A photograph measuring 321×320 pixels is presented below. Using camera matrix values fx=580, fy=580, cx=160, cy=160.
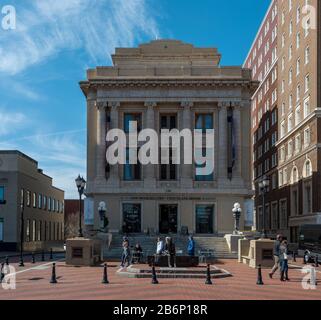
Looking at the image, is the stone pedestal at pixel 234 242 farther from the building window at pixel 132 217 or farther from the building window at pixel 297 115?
the building window at pixel 297 115

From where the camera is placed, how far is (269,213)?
91188mm

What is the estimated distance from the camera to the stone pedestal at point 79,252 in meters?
36.4

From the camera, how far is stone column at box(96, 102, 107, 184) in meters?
59.9

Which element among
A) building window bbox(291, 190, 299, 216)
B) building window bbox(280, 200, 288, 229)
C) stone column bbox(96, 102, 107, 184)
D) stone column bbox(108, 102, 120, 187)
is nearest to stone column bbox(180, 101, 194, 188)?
stone column bbox(108, 102, 120, 187)

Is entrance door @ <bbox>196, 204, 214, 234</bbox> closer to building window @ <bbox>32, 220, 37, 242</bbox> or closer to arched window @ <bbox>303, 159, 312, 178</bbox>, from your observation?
arched window @ <bbox>303, 159, 312, 178</bbox>

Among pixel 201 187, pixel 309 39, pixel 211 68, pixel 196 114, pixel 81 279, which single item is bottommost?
pixel 81 279

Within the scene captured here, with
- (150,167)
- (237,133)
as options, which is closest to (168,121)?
(150,167)

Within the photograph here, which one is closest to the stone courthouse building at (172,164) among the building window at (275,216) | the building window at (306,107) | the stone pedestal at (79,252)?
the building window at (306,107)

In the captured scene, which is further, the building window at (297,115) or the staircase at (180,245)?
the building window at (297,115)

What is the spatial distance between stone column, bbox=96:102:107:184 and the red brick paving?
30.8 meters
